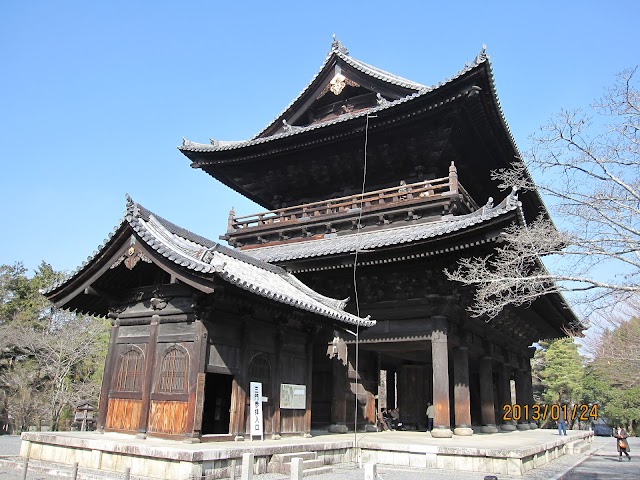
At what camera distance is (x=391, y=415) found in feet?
65.5

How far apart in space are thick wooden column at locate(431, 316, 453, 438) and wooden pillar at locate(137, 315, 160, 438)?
7349 millimetres

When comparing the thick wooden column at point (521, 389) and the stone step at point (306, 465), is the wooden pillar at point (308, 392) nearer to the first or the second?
the stone step at point (306, 465)

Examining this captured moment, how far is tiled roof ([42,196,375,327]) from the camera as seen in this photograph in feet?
33.5

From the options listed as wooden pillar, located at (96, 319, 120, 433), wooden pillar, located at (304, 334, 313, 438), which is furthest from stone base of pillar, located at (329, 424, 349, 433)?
wooden pillar, located at (96, 319, 120, 433)

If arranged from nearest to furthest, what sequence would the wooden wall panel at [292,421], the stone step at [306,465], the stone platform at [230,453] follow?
the stone platform at [230,453], the stone step at [306,465], the wooden wall panel at [292,421]

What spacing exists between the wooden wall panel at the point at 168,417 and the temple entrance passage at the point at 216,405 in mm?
4143

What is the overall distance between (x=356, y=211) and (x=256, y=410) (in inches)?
302

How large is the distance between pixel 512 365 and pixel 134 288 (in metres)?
17.0

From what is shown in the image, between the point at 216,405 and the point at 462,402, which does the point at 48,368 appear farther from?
the point at 462,402

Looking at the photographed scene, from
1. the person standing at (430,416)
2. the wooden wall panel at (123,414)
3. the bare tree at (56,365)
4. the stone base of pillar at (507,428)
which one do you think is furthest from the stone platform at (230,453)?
the bare tree at (56,365)

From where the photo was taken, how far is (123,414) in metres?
11.2

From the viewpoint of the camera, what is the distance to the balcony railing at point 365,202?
15.5 metres

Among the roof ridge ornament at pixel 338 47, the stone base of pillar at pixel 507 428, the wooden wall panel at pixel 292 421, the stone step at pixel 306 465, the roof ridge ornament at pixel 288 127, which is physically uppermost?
the roof ridge ornament at pixel 338 47

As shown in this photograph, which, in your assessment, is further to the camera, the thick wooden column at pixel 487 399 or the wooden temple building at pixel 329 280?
the thick wooden column at pixel 487 399
